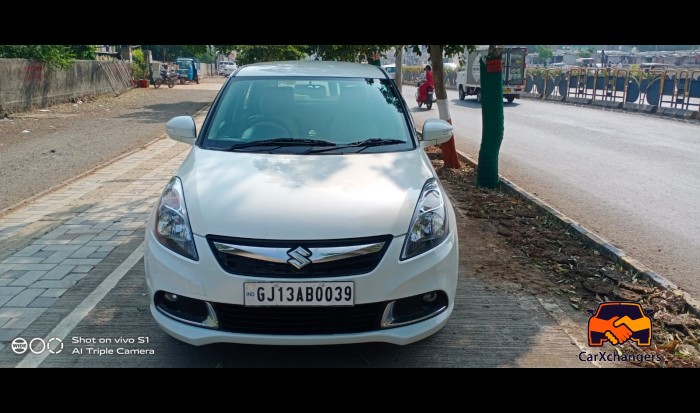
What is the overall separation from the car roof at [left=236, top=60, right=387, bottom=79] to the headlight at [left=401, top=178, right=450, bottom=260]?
164cm

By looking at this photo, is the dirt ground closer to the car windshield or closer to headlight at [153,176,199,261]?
the car windshield

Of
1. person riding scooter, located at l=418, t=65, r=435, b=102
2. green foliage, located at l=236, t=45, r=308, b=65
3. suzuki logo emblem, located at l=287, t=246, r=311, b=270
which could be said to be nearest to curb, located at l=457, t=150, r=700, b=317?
suzuki logo emblem, located at l=287, t=246, r=311, b=270

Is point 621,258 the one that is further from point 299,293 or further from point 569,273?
point 299,293

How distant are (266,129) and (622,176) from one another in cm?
746

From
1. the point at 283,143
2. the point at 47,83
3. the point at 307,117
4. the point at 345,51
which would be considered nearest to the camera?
the point at 283,143

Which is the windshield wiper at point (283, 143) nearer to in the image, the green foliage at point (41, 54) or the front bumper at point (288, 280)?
the front bumper at point (288, 280)

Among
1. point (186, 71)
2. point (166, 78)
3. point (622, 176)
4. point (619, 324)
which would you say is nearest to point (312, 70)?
point (619, 324)

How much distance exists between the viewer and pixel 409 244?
321 cm

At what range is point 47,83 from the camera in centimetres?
2139

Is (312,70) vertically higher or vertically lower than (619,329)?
higher

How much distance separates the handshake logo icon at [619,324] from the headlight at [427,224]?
1349 mm

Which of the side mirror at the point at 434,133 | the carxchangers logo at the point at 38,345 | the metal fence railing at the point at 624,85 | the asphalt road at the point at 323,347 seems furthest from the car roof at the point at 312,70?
the metal fence railing at the point at 624,85
